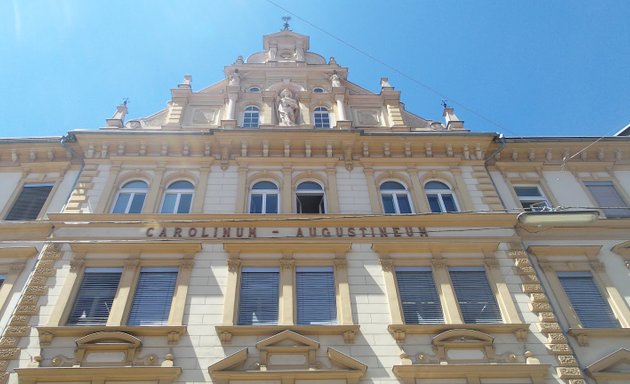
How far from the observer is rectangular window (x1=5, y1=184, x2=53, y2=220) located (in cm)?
1566

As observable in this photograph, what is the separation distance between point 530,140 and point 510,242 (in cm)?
552

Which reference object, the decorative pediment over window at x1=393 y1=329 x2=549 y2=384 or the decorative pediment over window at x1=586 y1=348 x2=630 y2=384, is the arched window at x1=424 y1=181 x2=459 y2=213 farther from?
the decorative pediment over window at x1=586 y1=348 x2=630 y2=384

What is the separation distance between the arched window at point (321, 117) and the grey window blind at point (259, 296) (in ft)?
24.5

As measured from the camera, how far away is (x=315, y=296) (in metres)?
13.0

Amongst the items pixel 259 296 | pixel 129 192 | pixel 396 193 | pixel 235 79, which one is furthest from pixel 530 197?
pixel 129 192

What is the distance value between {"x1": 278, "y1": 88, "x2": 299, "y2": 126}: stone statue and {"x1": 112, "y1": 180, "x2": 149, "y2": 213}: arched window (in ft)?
19.1

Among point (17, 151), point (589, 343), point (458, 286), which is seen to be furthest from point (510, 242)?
point (17, 151)

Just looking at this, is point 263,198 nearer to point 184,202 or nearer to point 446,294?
point 184,202

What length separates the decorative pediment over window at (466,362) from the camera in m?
11.2

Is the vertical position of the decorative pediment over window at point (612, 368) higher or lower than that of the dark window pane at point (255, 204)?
lower

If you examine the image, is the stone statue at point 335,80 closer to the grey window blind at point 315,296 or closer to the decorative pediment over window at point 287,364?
the grey window blind at point 315,296

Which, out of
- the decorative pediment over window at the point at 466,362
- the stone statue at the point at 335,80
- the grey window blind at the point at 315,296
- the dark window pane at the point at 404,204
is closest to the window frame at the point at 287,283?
the grey window blind at the point at 315,296

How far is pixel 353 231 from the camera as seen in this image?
14.6m

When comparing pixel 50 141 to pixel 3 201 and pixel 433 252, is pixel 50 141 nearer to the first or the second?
pixel 3 201
